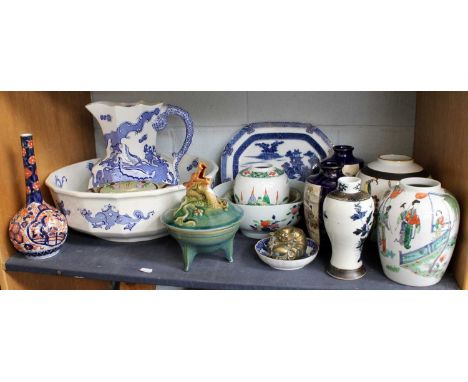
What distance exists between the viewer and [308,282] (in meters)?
0.74

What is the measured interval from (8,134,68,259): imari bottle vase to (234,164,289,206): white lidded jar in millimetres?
345

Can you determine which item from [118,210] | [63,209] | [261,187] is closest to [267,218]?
[261,187]

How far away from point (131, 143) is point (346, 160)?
427 mm

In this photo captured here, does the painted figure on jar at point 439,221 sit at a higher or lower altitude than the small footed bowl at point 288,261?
higher

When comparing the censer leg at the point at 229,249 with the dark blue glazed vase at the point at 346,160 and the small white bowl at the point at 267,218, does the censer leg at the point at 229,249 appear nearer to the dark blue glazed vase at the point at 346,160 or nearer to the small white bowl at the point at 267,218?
the small white bowl at the point at 267,218

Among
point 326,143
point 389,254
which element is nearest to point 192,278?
point 389,254

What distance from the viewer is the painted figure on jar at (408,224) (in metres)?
0.68

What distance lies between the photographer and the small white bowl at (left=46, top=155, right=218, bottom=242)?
2.73 ft

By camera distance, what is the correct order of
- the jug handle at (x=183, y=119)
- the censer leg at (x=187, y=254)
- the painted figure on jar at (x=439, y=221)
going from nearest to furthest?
1. the painted figure on jar at (x=439, y=221)
2. the censer leg at (x=187, y=254)
3. the jug handle at (x=183, y=119)

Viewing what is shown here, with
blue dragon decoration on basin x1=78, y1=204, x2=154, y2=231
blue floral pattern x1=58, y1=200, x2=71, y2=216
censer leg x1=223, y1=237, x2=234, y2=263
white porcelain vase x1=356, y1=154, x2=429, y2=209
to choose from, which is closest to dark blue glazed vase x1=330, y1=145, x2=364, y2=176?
white porcelain vase x1=356, y1=154, x2=429, y2=209

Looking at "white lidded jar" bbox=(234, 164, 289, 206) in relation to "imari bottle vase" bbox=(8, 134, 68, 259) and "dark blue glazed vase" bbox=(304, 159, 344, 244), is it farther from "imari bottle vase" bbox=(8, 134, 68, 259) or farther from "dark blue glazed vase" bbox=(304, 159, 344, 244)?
"imari bottle vase" bbox=(8, 134, 68, 259)

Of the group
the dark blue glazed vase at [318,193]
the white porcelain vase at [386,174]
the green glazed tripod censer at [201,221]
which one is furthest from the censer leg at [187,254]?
the white porcelain vase at [386,174]

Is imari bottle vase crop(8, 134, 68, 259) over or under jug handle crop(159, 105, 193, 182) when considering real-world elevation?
under

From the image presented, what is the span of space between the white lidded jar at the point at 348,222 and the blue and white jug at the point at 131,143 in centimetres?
33
